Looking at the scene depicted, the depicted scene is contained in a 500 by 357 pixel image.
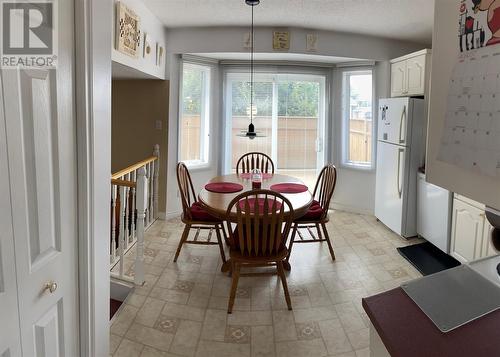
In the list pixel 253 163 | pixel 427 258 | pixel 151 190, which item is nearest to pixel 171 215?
pixel 151 190

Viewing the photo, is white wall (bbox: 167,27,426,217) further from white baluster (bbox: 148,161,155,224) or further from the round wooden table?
the round wooden table

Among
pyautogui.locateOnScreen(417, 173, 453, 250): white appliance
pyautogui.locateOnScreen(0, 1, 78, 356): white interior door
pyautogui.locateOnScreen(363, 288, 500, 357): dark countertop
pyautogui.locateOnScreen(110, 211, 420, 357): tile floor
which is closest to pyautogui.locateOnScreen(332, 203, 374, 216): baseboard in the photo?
pyautogui.locateOnScreen(417, 173, 453, 250): white appliance

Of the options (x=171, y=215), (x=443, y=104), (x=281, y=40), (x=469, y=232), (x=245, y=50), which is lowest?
(x=171, y=215)

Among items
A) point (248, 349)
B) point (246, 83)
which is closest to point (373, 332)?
point (248, 349)

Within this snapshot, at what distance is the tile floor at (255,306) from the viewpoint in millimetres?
2076

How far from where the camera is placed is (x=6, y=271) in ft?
3.08

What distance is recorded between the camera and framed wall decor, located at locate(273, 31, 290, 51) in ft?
13.3

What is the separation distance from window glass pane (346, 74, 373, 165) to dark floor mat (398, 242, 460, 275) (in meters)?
1.48

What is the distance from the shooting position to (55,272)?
3.92 ft

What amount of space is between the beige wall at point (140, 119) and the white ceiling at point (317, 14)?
0.82 metres

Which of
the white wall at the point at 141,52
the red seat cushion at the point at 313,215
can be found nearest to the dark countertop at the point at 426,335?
the red seat cushion at the point at 313,215

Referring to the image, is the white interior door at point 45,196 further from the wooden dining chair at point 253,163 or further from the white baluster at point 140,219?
the wooden dining chair at point 253,163

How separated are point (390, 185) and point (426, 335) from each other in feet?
11.5
